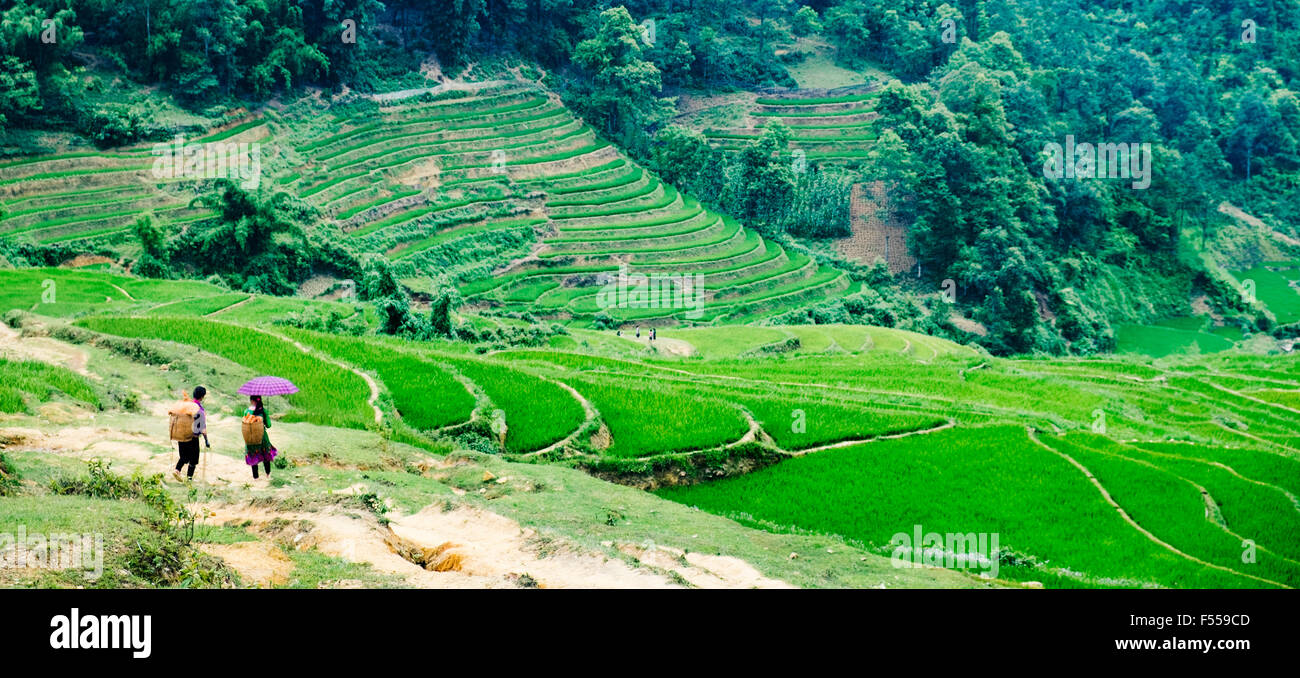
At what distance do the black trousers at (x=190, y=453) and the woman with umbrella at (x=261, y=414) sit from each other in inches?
17.4

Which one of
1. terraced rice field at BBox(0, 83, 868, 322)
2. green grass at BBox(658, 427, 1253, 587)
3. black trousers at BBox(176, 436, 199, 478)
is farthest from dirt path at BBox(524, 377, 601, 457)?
terraced rice field at BBox(0, 83, 868, 322)

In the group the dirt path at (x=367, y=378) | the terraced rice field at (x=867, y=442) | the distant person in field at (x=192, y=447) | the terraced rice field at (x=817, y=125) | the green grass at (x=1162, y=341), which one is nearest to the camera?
the distant person in field at (x=192, y=447)

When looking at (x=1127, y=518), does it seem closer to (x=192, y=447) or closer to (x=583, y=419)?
(x=583, y=419)

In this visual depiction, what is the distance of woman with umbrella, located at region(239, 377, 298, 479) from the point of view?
31.7 ft

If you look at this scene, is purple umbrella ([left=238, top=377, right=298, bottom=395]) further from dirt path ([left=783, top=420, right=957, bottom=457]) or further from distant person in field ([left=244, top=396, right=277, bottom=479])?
dirt path ([left=783, top=420, right=957, bottom=457])

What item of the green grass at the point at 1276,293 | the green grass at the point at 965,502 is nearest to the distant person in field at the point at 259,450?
the green grass at the point at 965,502

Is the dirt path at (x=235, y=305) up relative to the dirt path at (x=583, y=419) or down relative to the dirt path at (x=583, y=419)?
up

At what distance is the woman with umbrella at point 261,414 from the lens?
9.67 m

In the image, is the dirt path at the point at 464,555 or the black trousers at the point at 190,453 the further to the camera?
the black trousers at the point at 190,453

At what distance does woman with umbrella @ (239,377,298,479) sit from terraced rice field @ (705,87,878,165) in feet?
133

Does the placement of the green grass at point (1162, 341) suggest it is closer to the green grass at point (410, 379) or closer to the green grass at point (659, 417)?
the green grass at point (659, 417)

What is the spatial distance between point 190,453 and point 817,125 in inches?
1784
